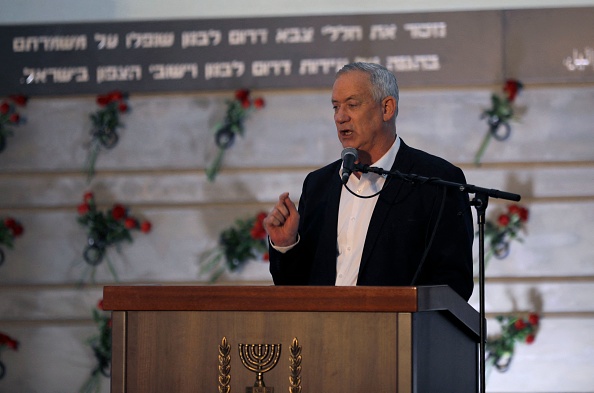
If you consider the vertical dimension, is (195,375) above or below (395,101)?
below

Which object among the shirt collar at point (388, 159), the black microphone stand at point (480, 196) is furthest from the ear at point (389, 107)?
the black microphone stand at point (480, 196)

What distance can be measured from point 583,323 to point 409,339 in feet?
11.7

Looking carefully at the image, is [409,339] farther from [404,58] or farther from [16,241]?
[16,241]

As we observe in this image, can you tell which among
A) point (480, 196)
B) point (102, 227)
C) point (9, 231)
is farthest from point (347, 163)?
point (9, 231)

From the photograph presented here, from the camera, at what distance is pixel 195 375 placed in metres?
2.15

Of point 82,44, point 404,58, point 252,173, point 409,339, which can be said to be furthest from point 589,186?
point 409,339

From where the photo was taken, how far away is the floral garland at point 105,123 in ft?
18.5

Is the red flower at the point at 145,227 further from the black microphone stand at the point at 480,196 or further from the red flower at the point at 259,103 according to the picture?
the black microphone stand at the point at 480,196

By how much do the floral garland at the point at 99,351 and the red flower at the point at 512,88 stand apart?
274 centimetres

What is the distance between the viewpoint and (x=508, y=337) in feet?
17.5

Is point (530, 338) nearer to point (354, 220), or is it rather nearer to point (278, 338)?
point (354, 220)

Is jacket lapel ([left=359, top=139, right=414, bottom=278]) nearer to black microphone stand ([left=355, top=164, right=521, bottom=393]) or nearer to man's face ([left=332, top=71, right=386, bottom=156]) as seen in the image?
man's face ([left=332, top=71, right=386, bottom=156])

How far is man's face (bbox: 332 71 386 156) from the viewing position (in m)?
3.11

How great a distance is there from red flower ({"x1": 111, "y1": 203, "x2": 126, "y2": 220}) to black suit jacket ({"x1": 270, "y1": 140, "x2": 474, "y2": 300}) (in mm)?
2645
